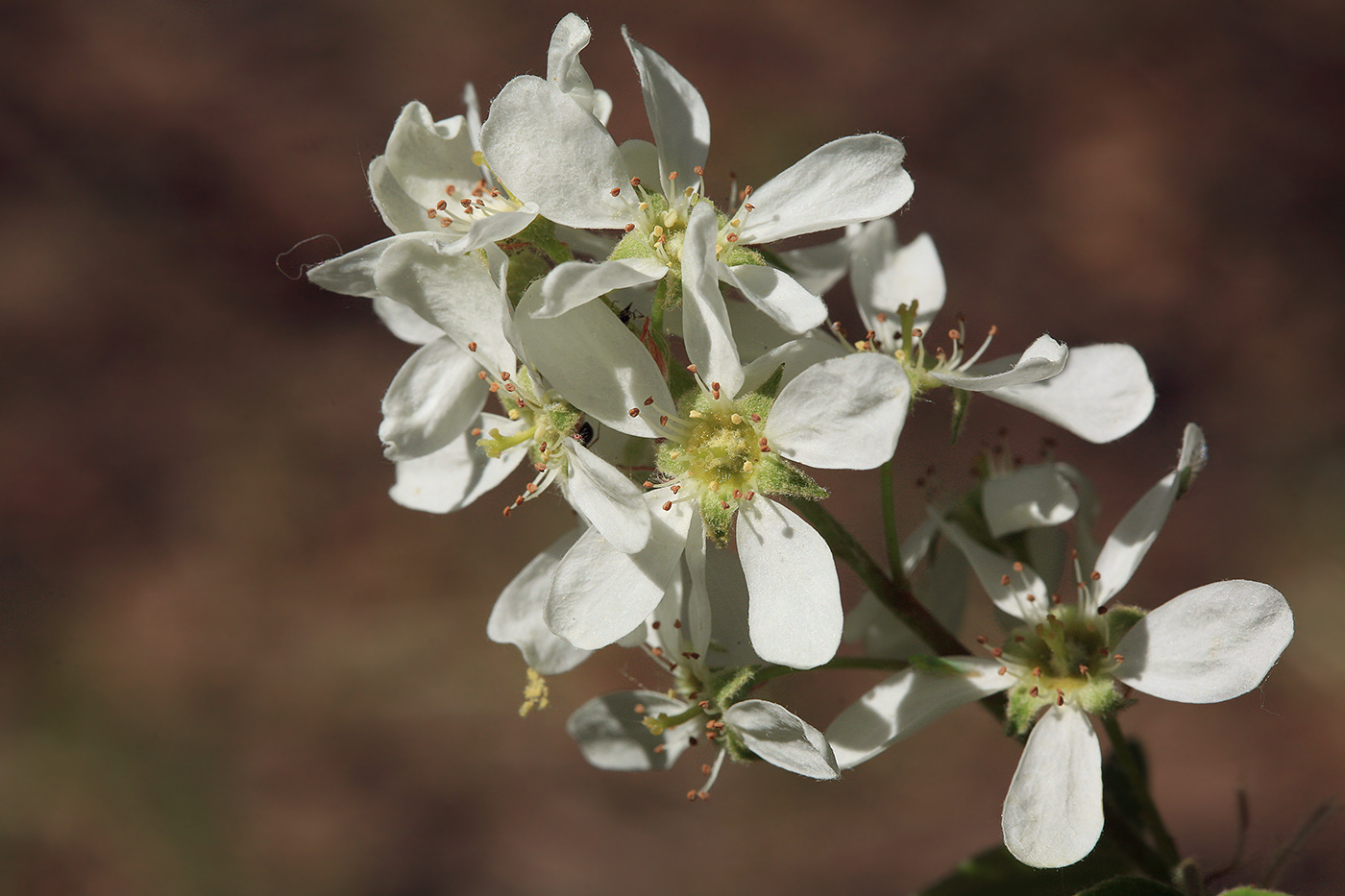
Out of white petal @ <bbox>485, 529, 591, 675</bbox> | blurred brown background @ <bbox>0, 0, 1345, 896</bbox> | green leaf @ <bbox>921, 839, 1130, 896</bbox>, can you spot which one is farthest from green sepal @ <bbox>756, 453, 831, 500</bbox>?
blurred brown background @ <bbox>0, 0, 1345, 896</bbox>

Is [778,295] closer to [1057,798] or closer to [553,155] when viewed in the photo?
[553,155]

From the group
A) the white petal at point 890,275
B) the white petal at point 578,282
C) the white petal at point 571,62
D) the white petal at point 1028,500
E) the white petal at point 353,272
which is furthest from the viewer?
the white petal at point 890,275

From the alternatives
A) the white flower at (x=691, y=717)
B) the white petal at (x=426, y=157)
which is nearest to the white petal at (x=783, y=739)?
the white flower at (x=691, y=717)

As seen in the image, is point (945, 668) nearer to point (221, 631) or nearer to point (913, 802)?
point (913, 802)

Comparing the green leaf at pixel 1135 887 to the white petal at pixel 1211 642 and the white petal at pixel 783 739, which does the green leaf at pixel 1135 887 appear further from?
the white petal at pixel 783 739

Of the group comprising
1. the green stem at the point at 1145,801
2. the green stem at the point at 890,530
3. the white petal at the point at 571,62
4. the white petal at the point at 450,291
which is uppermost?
the white petal at the point at 571,62

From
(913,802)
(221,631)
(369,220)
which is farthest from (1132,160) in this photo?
(221,631)

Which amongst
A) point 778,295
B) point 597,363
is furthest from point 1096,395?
point 597,363

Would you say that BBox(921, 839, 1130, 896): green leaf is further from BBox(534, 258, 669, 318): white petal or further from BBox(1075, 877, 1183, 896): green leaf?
BBox(534, 258, 669, 318): white petal
